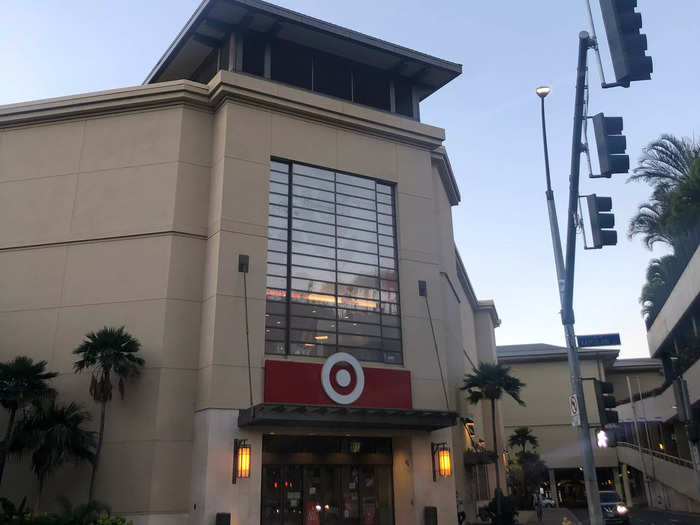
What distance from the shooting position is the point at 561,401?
6944 cm

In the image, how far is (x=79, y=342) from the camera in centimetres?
2397

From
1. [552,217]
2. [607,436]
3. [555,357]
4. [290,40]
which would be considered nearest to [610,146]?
[607,436]

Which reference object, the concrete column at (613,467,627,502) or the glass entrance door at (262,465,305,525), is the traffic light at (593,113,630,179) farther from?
the concrete column at (613,467,627,502)

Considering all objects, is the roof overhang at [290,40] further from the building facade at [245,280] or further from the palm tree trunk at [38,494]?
the palm tree trunk at [38,494]

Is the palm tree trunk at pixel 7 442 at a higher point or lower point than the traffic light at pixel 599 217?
lower

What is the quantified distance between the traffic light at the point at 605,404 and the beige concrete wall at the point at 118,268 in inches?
593

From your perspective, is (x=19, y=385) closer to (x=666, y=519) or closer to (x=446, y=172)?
(x=446, y=172)

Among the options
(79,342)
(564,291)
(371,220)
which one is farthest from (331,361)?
(564,291)

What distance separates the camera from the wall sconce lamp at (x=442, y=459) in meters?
25.6

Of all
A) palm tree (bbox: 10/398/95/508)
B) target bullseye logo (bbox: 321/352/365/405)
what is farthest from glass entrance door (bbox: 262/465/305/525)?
palm tree (bbox: 10/398/95/508)

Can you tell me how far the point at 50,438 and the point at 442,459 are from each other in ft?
47.7

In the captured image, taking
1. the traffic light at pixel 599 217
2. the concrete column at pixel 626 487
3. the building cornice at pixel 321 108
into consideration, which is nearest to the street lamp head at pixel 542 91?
the traffic light at pixel 599 217

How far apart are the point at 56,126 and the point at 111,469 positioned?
14.6 metres

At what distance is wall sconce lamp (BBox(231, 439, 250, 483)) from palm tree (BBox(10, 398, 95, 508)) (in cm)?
481
